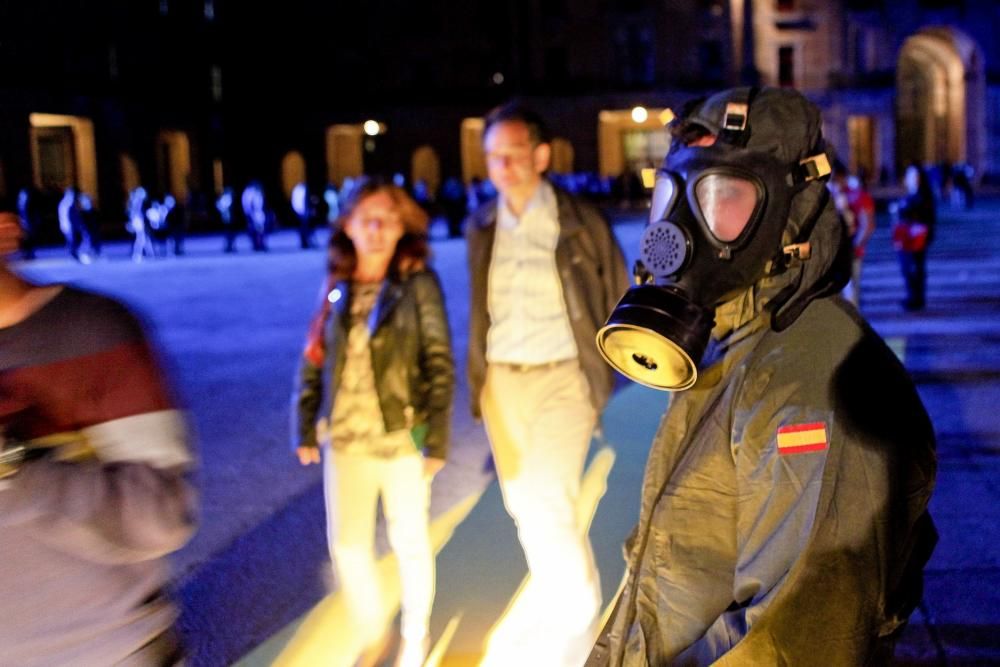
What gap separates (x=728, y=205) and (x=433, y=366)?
2.52 metres

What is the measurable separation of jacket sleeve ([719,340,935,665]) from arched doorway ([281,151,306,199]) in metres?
53.5

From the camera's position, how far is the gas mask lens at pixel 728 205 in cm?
174

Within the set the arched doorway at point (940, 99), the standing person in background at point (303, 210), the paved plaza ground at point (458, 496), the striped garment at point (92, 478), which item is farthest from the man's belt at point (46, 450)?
the arched doorway at point (940, 99)

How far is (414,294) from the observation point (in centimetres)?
416

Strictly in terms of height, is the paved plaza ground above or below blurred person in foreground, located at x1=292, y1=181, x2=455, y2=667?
below

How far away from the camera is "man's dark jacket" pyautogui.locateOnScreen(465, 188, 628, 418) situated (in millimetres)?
4422

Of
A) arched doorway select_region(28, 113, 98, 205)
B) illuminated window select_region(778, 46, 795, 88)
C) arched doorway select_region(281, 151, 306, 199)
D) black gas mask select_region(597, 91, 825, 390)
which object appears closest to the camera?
black gas mask select_region(597, 91, 825, 390)

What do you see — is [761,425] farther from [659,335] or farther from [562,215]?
[562,215]

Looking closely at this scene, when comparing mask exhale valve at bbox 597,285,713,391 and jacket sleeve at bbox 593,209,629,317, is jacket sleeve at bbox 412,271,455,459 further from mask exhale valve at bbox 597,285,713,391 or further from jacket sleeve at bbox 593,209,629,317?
mask exhale valve at bbox 597,285,713,391

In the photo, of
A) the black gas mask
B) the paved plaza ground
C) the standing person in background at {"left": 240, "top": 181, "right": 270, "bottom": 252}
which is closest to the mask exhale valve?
the black gas mask

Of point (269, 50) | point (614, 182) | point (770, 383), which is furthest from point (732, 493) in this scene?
point (269, 50)

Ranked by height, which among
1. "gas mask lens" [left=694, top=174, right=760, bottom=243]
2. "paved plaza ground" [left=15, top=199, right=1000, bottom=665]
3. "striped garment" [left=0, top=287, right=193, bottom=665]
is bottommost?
"paved plaza ground" [left=15, top=199, right=1000, bottom=665]

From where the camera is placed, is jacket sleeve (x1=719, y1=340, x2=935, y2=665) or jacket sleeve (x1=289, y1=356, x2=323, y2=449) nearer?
jacket sleeve (x1=719, y1=340, x2=935, y2=665)

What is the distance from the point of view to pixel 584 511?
20.0ft
